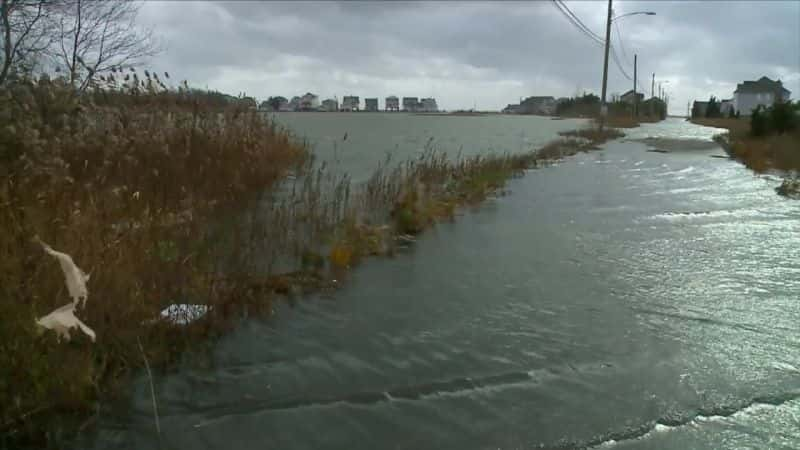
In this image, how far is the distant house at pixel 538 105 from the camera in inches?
5207

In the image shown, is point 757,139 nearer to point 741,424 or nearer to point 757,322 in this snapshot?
point 757,322

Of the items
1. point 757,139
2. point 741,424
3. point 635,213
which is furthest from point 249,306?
point 757,139

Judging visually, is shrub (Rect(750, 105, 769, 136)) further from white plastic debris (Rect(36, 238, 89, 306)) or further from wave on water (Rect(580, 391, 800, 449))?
white plastic debris (Rect(36, 238, 89, 306))

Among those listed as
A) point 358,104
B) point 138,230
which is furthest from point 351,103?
point 138,230

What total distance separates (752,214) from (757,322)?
7.27 meters

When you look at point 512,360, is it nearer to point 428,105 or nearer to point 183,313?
point 183,313

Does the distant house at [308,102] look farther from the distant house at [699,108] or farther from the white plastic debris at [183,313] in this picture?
the distant house at [699,108]

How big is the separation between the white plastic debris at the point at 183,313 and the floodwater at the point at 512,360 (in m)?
0.31

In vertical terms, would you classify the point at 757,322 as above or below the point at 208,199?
below

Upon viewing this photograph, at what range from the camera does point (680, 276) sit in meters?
7.02

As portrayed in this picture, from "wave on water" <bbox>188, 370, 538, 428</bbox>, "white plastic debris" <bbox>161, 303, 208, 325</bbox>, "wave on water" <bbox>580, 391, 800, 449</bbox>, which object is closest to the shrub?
"wave on water" <bbox>580, 391, 800, 449</bbox>

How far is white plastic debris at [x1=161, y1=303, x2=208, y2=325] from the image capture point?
181 inches

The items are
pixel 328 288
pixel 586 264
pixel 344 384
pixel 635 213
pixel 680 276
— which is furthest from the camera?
pixel 635 213

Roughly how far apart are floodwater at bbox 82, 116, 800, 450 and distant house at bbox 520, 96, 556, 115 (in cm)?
12825
